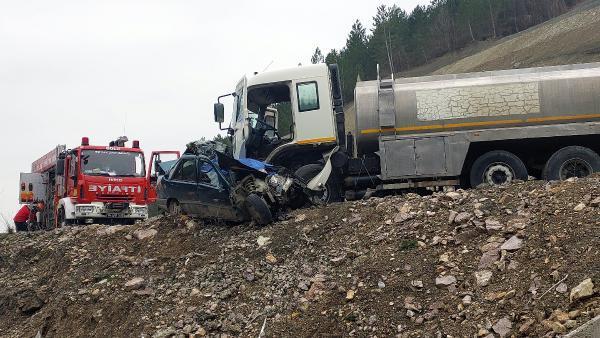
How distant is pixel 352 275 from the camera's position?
304 inches

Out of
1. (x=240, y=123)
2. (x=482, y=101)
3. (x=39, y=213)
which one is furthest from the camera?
(x=39, y=213)

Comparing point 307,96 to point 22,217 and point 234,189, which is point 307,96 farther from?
point 22,217

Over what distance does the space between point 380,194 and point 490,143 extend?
2.15m

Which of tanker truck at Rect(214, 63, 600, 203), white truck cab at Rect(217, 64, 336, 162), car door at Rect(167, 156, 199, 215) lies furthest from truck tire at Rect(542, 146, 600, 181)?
car door at Rect(167, 156, 199, 215)

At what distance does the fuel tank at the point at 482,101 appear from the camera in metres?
10.8

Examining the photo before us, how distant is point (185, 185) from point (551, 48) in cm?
4059

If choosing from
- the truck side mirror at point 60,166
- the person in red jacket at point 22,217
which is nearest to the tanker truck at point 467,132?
the truck side mirror at point 60,166

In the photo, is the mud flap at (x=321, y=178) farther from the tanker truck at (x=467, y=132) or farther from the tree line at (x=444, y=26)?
the tree line at (x=444, y=26)

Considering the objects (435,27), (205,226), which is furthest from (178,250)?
(435,27)

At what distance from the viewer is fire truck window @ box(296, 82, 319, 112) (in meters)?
12.3

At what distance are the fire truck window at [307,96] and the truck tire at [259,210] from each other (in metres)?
2.75

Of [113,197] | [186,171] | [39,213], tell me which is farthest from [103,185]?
[186,171]

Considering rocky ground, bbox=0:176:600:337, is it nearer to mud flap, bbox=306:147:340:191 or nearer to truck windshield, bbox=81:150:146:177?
mud flap, bbox=306:147:340:191

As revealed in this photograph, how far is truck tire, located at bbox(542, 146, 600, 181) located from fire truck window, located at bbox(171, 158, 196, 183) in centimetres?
629
